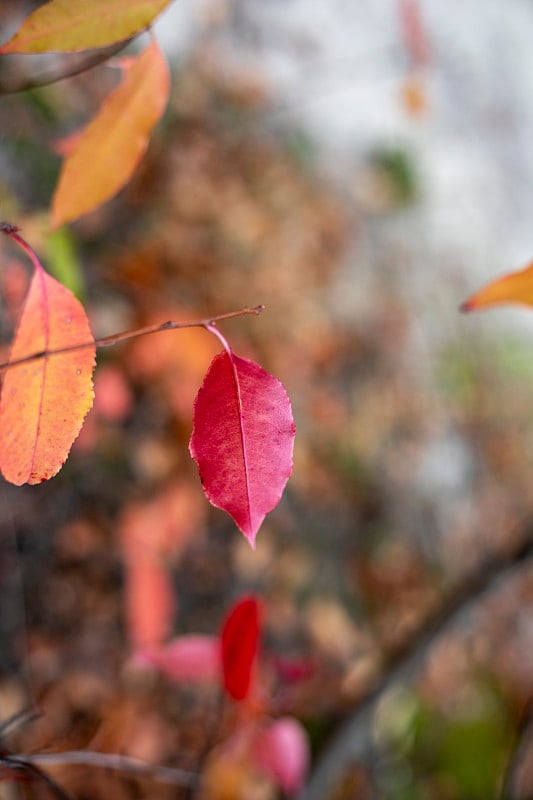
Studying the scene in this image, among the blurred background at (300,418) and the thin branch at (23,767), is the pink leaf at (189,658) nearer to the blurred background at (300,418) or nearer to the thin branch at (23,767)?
the blurred background at (300,418)

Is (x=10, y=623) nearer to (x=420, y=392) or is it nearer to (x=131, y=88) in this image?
(x=131, y=88)

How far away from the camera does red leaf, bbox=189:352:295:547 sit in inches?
13.0

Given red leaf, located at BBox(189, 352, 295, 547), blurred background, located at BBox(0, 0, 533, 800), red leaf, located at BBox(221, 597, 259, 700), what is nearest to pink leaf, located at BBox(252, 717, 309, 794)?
blurred background, located at BBox(0, 0, 533, 800)

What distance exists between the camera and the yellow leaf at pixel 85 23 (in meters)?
0.36

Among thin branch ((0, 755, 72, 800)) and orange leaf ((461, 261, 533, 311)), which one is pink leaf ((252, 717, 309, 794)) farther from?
orange leaf ((461, 261, 533, 311))

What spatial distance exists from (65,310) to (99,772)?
3.15 ft

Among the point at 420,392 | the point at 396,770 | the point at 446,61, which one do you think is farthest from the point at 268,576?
the point at 446,61

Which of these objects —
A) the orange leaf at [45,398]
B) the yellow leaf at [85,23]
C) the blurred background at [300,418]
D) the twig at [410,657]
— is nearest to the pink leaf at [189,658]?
the blurred background at [300,418]

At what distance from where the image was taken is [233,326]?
1570 mm

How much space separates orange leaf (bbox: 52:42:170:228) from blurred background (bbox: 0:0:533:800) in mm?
248

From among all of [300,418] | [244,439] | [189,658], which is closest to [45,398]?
[244,439]

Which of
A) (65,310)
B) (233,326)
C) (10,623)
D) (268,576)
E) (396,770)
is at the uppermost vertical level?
(65,310)

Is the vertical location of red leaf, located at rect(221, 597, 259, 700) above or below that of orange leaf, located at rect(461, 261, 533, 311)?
below

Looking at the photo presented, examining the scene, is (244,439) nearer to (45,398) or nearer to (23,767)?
(45,398)
